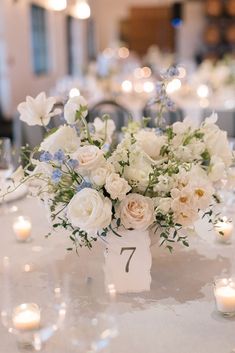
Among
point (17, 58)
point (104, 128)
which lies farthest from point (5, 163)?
point (17, 58)

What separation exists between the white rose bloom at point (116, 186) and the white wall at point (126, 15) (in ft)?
39.1

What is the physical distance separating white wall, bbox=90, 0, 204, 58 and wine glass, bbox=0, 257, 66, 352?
11812 mm

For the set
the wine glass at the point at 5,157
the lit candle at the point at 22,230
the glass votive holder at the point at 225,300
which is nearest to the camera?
the glass votive holder at the point at 225,300

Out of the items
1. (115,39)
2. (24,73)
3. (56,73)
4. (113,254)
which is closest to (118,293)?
(113,254)

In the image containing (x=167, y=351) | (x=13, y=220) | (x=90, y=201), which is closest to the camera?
(x=167, y=351)

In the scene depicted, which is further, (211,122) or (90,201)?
(211,122)

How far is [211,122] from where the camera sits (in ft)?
4.86

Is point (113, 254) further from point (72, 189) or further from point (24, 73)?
point (24, 73)

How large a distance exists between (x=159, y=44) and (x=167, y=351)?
14.0 m

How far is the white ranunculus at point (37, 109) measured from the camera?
1438 millimetres

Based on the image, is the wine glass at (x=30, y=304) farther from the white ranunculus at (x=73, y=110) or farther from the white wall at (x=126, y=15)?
the white wall at (x=126, y=15)

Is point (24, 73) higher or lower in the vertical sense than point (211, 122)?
lower

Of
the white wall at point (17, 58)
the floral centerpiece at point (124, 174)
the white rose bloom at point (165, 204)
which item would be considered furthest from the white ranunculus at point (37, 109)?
the white wall at point (17, 58)

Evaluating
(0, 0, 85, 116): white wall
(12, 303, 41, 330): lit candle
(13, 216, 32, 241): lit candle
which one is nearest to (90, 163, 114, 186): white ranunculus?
(12, 303, 41, 330): lit candle
